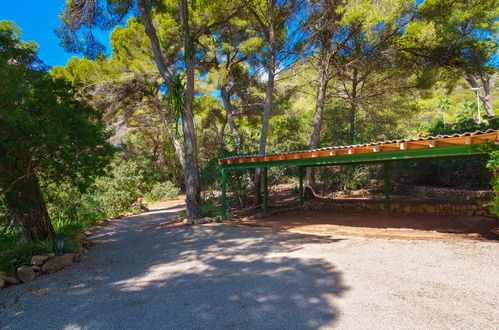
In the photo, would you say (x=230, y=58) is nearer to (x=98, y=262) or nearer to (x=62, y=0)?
(x=62, y=0)

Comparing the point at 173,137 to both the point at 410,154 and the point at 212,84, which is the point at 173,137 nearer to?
the point at 212,84

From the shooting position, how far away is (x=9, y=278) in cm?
375

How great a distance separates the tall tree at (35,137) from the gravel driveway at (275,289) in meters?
1.32

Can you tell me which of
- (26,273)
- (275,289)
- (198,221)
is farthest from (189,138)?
(275,289)

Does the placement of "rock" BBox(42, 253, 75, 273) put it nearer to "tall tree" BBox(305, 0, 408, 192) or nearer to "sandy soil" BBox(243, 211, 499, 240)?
"sandy soil" BBox(243, 211, 499, 240)

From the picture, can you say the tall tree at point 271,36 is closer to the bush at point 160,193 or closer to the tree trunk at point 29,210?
the tree trunk at point 29,210

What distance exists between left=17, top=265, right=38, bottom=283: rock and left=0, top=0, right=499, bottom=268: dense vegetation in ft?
3.23

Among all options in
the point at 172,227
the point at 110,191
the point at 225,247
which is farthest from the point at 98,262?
the point at 110,191

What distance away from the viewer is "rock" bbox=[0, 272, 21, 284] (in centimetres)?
371

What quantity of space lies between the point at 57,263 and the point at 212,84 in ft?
30.4

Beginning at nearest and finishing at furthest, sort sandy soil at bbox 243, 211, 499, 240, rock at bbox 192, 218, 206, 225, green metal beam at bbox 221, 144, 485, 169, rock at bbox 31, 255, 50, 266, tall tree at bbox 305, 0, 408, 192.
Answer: rock at bbox 31, 255, 50, 266
green metal beam at bbox 221, 144, 485, 169
sandy soil at bbox 243, 211, 499, 240
rock at bbox 192, 218, 206, 225
tall tree at bbox 305, 0, 408, 192

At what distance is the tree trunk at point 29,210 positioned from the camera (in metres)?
4.32

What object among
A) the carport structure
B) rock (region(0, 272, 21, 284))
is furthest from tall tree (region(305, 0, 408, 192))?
rock (region(0, 272, 21, 284))

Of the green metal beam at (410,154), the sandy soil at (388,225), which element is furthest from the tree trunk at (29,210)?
the green metal beam at (410,154)
